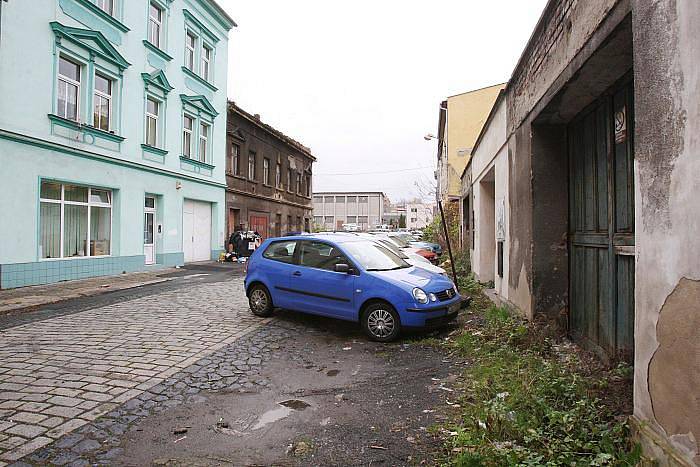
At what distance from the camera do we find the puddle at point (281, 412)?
4.14 m

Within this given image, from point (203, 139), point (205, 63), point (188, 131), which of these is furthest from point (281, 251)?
point (205, 63)

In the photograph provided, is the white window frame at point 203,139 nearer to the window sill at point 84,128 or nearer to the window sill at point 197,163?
the window sill at point 197,163

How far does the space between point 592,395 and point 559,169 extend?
3.23 m

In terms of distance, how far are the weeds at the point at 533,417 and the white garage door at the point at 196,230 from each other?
654 inches

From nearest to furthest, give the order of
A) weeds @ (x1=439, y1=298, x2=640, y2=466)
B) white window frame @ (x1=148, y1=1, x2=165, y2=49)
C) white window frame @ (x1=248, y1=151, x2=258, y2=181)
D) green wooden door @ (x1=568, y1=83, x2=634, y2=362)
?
weeds @ (x1=439, y1=298, x2=640, y2=466) → green wooden door @ (x1=568, y1=83, x2=634, y2=362) → white window frame @ (x1=148, y1=1, x2=165, y2=49) → white window frame @ (x1=248, y1=151, x2=258, y2=181)

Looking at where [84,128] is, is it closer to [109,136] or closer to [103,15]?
[109,136]

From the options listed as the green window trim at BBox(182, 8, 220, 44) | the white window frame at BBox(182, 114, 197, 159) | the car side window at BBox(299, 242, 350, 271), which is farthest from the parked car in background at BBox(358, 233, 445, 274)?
the green window trim at BBox(182, 8, 220, 44)

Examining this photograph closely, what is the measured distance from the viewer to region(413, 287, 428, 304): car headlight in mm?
6930

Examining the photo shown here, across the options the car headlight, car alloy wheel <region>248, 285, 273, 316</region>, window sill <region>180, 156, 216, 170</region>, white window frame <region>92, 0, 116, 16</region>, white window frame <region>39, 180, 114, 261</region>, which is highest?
white window frame <region>92, 0, 116, 16</region>

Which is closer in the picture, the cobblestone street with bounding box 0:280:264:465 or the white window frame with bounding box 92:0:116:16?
the cobblestone street with bounding box 0:280:264:465

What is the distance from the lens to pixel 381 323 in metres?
7.05

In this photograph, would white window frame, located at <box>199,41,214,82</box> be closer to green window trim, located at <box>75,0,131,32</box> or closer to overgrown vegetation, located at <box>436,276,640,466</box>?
green window trim, located at <box>75,0,131,32</box>

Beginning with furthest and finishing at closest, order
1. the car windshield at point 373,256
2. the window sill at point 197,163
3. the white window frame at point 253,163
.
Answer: the white window frame at point 253,163
the window sill at point 197,163
the car windshield at point 373,256

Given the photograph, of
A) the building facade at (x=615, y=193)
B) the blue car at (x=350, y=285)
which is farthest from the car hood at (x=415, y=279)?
the building facade at (x=615, y=193)
